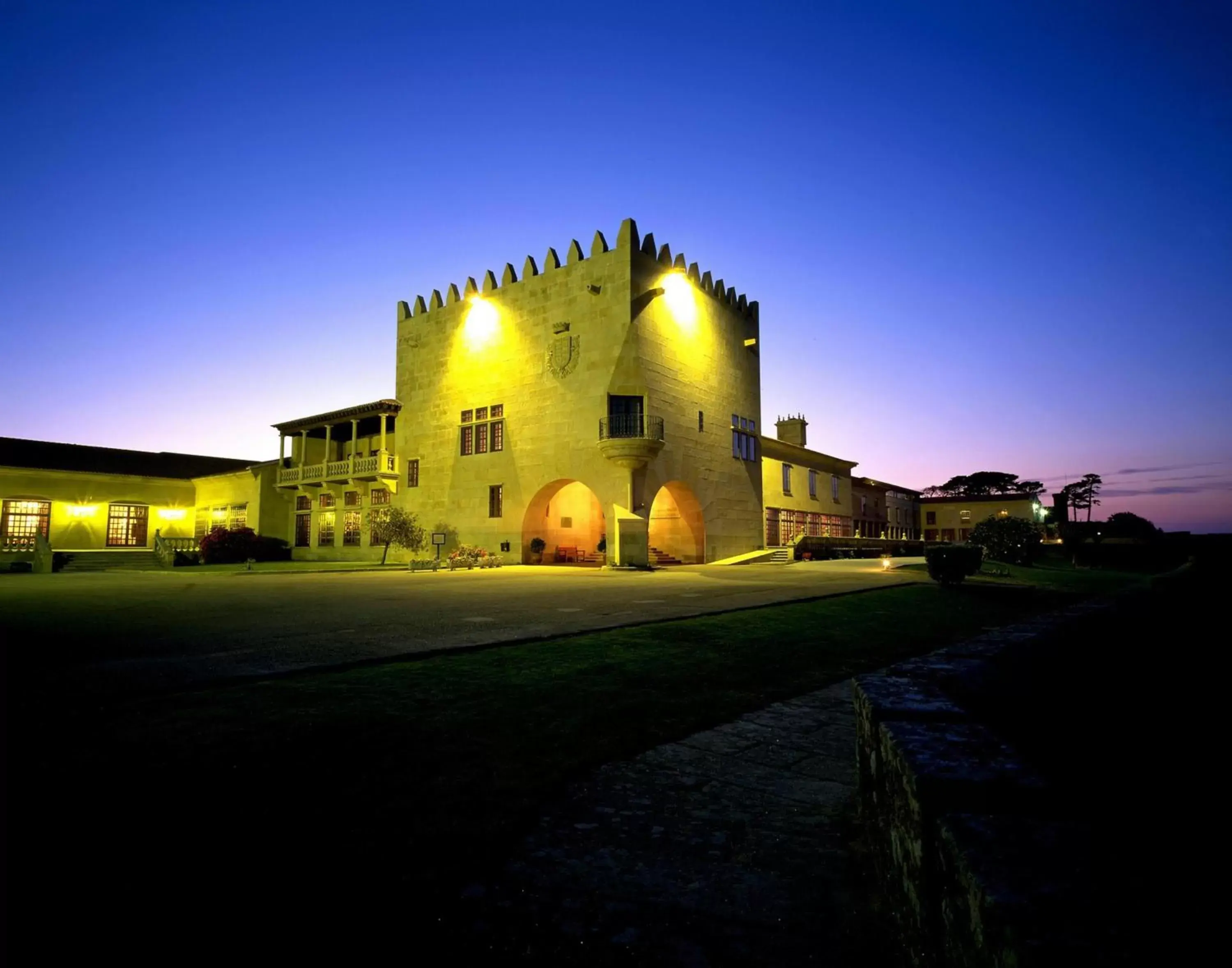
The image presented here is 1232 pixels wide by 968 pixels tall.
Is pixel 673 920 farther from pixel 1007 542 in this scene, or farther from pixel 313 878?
pixel 1007 542

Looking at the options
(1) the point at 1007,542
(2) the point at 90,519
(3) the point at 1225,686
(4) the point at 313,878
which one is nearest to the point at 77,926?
(4) the point at 313,878

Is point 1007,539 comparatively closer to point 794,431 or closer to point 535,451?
point 535,451

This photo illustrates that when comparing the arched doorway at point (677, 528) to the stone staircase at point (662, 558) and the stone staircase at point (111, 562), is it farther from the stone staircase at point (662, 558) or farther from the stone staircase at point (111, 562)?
the stone staircase at point (111, 562)

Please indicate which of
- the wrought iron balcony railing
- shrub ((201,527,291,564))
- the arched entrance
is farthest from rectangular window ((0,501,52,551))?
the wrought iron balcony railing

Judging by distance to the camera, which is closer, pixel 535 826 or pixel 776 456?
pixel 535 826

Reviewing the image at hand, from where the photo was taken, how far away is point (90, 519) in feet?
125

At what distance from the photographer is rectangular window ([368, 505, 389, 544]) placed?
28.4m

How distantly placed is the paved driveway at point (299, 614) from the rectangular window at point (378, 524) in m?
9.01

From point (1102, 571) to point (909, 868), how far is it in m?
27.5

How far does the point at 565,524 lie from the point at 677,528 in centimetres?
589

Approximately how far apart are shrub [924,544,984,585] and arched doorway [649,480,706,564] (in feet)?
47.3

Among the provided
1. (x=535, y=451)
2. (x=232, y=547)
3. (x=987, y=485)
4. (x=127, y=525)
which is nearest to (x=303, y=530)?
(x=232, y=547)

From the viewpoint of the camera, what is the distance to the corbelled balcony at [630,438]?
84.9 feet

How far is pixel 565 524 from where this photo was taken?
33312 mm
